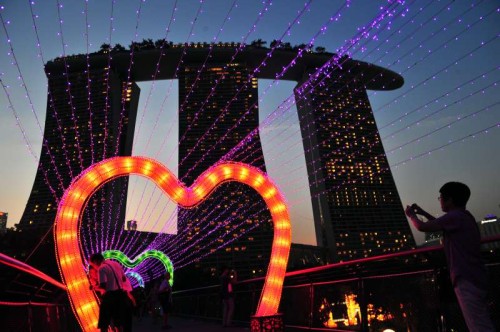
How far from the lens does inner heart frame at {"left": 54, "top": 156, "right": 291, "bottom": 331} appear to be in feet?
21.3

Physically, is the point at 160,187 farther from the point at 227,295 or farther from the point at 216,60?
the point at 216,60

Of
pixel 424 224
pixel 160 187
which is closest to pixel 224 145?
pixel 160 187

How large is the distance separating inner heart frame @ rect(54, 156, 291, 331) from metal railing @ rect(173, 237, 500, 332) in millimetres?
631

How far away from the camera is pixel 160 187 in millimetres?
7816

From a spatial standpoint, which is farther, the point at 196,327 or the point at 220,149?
the point at 220,149

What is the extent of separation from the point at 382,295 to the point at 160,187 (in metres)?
4.50

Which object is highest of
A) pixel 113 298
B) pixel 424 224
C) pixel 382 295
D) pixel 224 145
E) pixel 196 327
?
pixel 224 145

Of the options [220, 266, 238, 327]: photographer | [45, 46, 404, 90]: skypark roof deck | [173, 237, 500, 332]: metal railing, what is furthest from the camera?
[45, 46, 404, 90]: skypark roof deck

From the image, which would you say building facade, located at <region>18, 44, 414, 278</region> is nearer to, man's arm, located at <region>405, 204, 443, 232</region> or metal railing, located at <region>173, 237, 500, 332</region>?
metal railing, located at <region>173, 237, 500, 332</region>

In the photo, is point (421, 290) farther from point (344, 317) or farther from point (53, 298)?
point (53, 298)

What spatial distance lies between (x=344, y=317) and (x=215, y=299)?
22.3 feet

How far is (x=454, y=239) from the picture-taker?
9.88 feet

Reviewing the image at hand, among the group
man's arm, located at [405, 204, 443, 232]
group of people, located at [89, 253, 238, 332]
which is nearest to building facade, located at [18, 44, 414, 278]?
group of people, located at [89, 253, 238, 332]

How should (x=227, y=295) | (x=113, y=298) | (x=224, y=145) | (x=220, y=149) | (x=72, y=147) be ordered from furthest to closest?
(x=220, y=149) < (x=224, y=145) < (x=72, y=147) < (x=227, y=295) < (x=113, y=298)
